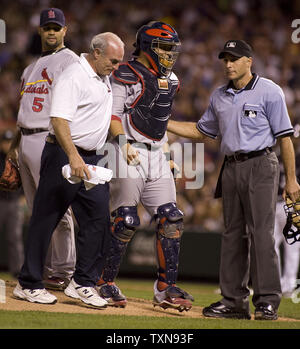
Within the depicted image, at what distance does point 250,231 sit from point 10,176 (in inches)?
95.1

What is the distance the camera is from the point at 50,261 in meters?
7.33

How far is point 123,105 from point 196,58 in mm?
10001

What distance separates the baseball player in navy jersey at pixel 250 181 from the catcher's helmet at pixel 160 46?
471 mm

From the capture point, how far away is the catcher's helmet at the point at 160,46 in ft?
21.9

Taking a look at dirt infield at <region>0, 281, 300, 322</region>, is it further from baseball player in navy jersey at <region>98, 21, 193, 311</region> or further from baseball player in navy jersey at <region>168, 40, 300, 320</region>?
baseball player in navy jersey at <region>168, 40, 300, 320</region>

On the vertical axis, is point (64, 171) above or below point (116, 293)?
above

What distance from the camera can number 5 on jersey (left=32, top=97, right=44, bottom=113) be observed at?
684 centimetres

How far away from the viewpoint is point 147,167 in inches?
264

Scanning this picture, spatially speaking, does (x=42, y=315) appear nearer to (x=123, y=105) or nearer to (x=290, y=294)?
(x=123, y=105)

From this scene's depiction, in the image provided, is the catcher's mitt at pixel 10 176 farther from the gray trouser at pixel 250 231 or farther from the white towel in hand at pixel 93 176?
the gray trouser at pixel 250 231

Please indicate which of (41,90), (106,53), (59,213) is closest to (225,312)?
(59,213)

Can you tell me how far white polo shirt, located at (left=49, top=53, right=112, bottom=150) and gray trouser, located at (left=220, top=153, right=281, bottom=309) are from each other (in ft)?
4.28

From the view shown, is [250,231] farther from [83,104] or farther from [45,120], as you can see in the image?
[45,120]

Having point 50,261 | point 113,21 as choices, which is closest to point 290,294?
point 50,261
